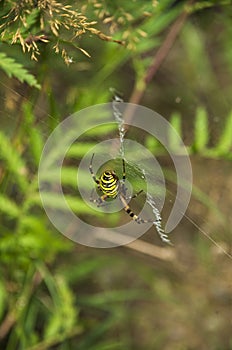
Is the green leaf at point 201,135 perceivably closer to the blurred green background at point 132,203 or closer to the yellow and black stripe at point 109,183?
the blurred green background at point 132,203

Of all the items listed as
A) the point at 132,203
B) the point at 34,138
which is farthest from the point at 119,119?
the point at 132,203

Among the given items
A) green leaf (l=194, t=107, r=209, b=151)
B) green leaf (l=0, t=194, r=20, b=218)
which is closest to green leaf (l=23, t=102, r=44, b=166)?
green leaf (l=0, t=194, r=20, b=218)

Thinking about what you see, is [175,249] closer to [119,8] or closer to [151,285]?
[151,285]

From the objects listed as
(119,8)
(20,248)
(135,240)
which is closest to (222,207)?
(135,240)

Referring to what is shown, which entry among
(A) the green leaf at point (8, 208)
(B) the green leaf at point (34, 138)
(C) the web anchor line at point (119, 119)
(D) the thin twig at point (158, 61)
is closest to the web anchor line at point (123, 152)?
(C) the web anchor line at point (119, 119)

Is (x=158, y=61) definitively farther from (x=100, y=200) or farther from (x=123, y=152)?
(x=123, y=152)

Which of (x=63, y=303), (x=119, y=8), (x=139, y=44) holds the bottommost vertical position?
(x=63, y=303)
